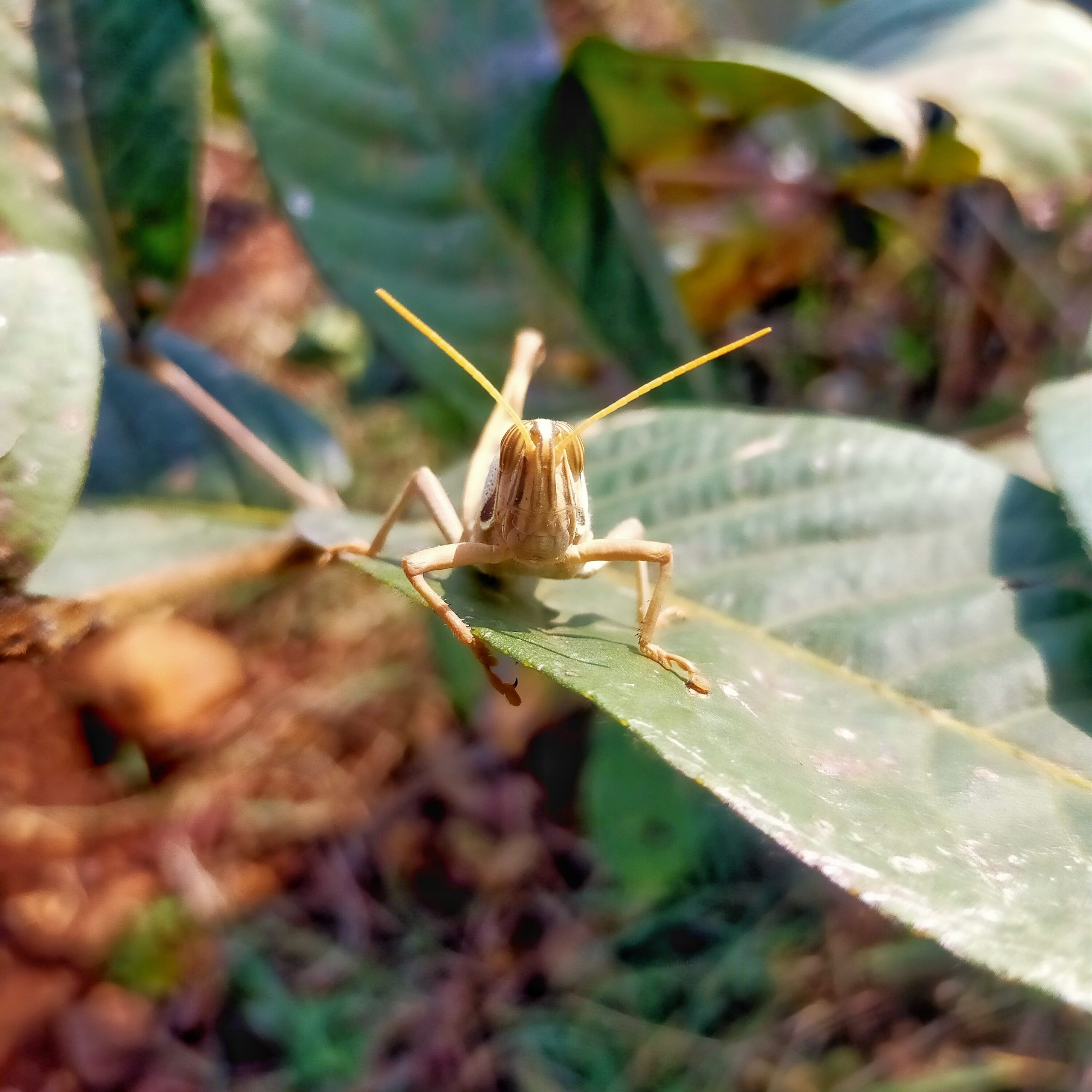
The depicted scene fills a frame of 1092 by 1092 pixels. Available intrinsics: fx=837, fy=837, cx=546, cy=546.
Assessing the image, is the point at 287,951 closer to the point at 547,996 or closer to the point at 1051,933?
the point at 547,996

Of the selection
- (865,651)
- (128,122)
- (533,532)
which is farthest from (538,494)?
(128,122)

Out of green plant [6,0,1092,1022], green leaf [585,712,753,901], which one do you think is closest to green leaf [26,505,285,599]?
green plant [6,0,1092,1022]

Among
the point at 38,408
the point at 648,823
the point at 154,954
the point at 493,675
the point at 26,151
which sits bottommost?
the point at 154,954

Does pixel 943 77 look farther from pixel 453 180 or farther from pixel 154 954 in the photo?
pixel 154 954

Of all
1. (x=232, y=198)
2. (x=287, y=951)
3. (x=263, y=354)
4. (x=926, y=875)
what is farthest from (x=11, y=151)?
(x=232, y=198)

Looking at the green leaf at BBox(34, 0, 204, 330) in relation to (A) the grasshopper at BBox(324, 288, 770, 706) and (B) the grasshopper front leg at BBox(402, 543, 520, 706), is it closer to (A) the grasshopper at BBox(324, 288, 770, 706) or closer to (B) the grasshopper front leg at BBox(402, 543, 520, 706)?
(A) the grasshopper at BBox(324, 288, 770, 706)

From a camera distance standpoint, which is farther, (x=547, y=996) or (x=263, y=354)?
(x=263, y=354)

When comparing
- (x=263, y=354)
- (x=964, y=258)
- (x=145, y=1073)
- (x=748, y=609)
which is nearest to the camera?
(x=748, y=609)

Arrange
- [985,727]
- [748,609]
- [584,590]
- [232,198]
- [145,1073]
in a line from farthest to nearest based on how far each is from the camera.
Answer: [232,198]
[145,1073]
[584,590]
[748,609]
[985,727]
